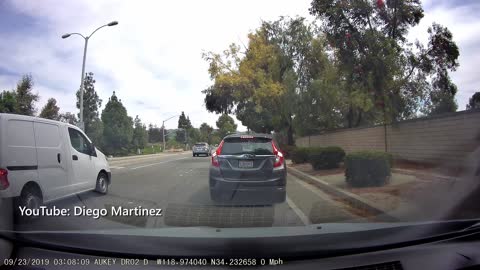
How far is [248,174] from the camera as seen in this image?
908 centimetres

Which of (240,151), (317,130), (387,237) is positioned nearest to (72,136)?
(240,151)

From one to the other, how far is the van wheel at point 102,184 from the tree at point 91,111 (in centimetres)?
2602

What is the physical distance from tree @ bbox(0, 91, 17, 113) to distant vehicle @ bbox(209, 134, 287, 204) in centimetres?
981

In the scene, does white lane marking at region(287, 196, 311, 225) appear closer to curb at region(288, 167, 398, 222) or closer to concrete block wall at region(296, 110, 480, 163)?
curb at region(288, 167, 398, 222)

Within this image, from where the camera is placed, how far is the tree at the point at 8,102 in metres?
15.7

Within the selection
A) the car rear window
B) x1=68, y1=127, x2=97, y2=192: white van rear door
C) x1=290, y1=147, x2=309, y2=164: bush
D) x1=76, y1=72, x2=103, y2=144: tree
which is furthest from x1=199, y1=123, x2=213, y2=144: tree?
the car rear window

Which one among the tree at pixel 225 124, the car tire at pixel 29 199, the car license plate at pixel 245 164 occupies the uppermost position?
the tree at pixel 225 124

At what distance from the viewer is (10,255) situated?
3588 mm

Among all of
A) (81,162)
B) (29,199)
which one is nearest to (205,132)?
(81,162)

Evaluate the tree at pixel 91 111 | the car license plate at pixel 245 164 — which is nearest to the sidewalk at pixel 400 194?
the car license plate at pixel 245 164

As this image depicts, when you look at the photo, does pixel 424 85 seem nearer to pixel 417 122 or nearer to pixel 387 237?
pixel 417 122

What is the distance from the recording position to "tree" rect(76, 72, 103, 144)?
37.0 meters

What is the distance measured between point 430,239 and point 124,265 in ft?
8.42

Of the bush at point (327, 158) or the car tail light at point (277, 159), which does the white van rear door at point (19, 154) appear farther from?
the bush at point (327, 158)
